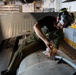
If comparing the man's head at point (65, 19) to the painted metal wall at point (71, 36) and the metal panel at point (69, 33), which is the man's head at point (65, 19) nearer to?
the painted metal wall at point (71, 36)

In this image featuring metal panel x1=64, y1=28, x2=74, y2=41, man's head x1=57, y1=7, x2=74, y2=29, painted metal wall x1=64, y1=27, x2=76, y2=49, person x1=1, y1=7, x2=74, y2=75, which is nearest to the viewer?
man's head x1=57, y1=7, x2=74, y2=29

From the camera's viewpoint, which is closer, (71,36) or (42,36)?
(42,36)

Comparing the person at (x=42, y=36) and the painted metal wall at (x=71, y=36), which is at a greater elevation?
the person at (x=42, y=36)

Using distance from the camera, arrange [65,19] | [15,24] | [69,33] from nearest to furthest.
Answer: [65,19], [15,24], [69,33]

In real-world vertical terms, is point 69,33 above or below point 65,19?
below

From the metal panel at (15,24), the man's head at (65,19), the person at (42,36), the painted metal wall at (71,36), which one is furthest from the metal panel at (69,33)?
the man's head at (65,19)

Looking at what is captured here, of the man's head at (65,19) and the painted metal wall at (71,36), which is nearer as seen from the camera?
the man's head at (65,19)

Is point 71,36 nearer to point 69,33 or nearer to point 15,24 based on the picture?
point 69,33

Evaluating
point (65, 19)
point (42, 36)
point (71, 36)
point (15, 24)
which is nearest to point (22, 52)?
point (42, 36)

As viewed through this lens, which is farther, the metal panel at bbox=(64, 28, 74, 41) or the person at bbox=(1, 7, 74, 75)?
the metal panel at bbox=(64, 28, 74, 41)

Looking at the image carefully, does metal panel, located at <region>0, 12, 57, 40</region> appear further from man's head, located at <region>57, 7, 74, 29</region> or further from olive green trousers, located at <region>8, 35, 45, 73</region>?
man's head, located at <region>57, 7, 74, 29</region>

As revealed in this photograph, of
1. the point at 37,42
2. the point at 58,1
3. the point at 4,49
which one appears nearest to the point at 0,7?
the point at 58,1

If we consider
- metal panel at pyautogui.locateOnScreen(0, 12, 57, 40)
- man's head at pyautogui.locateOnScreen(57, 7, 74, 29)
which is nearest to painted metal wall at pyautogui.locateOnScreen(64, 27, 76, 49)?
metal panel at pyautogui.locateOnScreen(0, 12, 57, 40)

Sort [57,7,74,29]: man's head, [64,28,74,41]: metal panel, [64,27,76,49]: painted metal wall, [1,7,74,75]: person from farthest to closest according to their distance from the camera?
[64,28,74,41]: metal panel
[64,27,76,49]: painted metal wall
[1,7,74,75]: person
[57,7,74,29]: man's head
